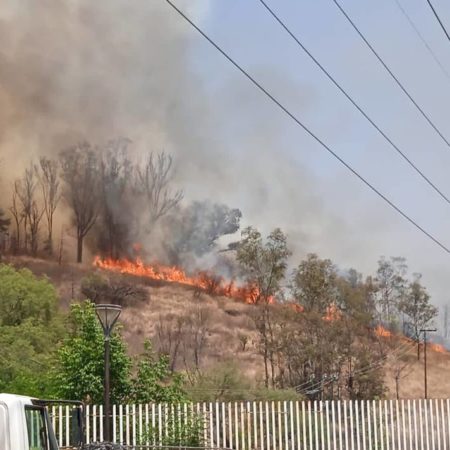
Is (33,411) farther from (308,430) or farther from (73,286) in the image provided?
(73,286)

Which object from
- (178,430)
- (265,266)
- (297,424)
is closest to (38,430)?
(178,430)

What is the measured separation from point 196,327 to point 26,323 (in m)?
27.2

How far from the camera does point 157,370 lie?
77.9ft

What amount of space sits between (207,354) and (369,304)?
1536 centimetres

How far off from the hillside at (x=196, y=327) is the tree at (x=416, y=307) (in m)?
2.17

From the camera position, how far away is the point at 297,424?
58.9 ft

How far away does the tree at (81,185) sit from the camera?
82.4 meters

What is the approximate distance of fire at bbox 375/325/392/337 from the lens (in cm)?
7750

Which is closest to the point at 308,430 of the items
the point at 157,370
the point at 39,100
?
the point at 157,370

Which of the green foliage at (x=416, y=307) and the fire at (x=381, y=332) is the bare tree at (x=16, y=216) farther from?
the green foliage at (x=416, y=307)

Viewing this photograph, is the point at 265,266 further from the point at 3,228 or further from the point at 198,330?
the point at 3,228

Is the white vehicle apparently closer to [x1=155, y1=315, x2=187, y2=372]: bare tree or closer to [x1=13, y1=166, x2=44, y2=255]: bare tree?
[x1=155, y1=315, x2=187, y2=372]: bare tree

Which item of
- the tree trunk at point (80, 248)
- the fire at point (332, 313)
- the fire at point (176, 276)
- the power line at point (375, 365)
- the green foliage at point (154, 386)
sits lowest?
the green foliage at point (154, 386)

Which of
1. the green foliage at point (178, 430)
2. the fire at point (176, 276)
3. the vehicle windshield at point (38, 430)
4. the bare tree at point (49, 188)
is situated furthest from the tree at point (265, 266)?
the vehicle windshield at point (38, 430)
